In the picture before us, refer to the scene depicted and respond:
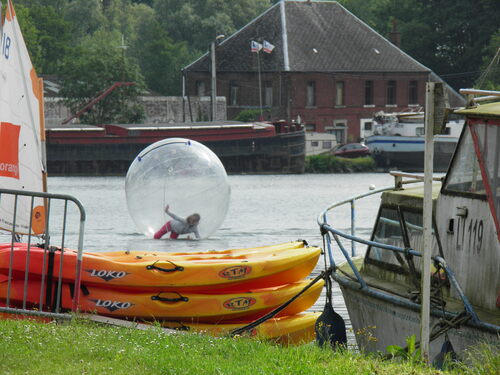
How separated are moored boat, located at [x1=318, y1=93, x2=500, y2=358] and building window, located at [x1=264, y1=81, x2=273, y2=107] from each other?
263ft

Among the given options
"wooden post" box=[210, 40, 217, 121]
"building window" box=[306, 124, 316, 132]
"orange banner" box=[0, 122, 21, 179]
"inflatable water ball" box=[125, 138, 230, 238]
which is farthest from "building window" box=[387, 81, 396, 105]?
"orange banner" box=[0, 122, 21, 179]

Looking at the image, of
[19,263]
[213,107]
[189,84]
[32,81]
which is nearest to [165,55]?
[189,84]

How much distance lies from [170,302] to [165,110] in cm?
8459

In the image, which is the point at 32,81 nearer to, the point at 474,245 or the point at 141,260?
the point at 141,260

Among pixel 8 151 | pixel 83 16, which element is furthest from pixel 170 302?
pixel 83 16

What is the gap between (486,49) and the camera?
314 feet

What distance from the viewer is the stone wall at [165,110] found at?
313ft

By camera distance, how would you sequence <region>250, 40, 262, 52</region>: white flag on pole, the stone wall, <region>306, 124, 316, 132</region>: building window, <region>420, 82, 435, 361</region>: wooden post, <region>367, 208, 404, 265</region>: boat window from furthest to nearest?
the stone wall
<region>306, 124, 316, 132</region>: building window
<region>250, 40, 262, 52</region>: white flag on pole
<region>367, 208, 404, 265</region>: boat window
<region>420, 82, 435, 361</region>: wooden post

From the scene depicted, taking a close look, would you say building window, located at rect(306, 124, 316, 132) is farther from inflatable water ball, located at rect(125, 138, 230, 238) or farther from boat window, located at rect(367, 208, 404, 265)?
boat window, located at rect(367, 208, 404, 265)

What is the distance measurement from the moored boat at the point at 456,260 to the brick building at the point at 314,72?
79.1m

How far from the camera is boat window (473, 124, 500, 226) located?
1133 centimetres

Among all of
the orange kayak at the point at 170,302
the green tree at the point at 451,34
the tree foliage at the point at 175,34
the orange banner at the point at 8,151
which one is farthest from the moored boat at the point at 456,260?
the green tree at the point at 451,34

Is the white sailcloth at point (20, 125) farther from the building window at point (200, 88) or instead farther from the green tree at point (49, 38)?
the green tree at point (49, 38)

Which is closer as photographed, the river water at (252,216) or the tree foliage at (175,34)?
the river water at (252,216)
